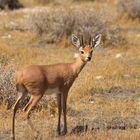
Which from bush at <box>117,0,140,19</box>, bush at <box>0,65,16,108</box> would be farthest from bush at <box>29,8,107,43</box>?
bush at <box>0,65,16,108</box>

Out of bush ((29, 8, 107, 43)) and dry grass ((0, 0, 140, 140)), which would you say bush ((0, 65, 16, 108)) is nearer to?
dry grass ((0, 0, 140, 140))

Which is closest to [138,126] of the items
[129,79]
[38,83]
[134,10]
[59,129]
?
[59,129]

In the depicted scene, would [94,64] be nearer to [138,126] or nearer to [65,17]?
[65,17]

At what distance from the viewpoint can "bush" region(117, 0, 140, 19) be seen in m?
24.3

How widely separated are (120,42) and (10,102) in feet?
28.7

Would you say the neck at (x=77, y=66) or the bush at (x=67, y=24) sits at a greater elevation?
the bush at (x=67, y=24)

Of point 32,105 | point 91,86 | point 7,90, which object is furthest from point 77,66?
point 91,86

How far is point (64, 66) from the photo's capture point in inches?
360

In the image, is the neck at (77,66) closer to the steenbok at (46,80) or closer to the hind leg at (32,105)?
the steenbok at (46,80)

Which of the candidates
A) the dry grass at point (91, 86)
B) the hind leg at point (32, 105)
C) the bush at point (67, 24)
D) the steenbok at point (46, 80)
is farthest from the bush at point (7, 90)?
the bush at point (67, 24)

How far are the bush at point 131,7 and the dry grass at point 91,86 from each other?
208 centimetres

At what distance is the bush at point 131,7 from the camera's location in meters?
24.3

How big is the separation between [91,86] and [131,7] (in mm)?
12656

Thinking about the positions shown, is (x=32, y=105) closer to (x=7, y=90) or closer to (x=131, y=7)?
(x=7, y=90)
